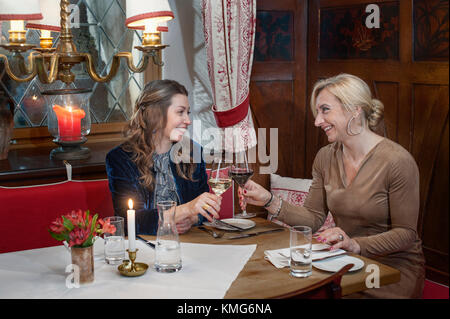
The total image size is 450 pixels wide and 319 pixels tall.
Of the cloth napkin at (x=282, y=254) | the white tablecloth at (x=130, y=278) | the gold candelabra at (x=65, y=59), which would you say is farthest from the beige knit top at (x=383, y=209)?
the gold candelabra at (x=65, y=59)

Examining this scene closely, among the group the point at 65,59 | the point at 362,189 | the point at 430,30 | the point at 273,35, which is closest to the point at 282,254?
the point at 362,189

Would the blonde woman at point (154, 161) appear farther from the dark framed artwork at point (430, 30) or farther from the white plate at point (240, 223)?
the dark framed artwork at point (430, 30)

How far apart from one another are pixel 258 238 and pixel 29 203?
978mm

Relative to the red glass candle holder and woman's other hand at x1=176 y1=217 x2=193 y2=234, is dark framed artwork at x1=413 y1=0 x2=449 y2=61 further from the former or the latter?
the red glass candle holder

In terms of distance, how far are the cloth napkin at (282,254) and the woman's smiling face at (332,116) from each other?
1.96ft

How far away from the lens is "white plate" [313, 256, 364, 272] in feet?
5.05

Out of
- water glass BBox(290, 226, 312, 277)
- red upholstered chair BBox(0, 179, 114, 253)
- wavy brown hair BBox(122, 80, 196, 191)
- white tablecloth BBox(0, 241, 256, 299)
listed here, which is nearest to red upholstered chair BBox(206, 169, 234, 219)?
wavy brown hair BBox(122, 80, 196, 191)

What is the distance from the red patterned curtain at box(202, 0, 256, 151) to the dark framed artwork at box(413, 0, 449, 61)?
872 millimetres

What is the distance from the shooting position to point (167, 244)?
5.07 ft

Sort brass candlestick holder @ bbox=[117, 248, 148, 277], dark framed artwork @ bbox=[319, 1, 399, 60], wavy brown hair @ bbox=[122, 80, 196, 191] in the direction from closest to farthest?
brass candlestick holder @ bbox=[117, 248, 148, 277]
wavy brown hair @ bbox=[122, 80, 196, 191]
dark framed artwork @ bbox=[319, 1, 399, 60]

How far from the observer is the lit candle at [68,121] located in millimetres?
2639

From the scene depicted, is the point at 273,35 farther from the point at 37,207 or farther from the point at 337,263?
the point at 337,263

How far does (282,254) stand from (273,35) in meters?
1.96

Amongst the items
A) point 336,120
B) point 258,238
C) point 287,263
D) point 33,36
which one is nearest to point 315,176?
point 336,120
